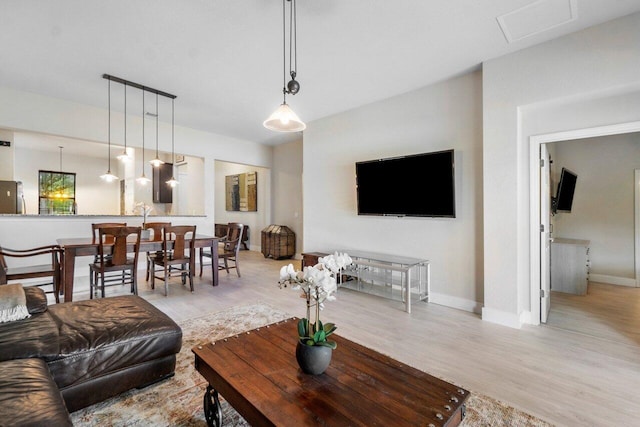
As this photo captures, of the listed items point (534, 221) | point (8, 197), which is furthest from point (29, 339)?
point (8, 197)

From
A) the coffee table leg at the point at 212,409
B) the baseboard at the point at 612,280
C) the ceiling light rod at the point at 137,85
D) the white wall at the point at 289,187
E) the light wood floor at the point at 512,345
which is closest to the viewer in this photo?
the coffee table leg at the point at 212,409

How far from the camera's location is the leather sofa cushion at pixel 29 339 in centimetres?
148

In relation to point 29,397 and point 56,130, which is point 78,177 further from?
point 29,397

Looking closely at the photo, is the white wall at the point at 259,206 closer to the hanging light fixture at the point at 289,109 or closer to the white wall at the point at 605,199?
the hanging light fixture at the point at 289,109

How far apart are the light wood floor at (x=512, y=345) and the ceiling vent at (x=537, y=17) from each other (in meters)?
2.90

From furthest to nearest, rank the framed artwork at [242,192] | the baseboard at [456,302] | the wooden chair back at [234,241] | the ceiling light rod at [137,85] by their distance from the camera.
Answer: the framed artwork at [242,192]
the wooden chair back at [234,241]
the ceiling light rod at [137,85]
the baseboard at [456,302]

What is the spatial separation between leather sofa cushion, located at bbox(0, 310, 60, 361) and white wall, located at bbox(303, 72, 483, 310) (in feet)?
12.2

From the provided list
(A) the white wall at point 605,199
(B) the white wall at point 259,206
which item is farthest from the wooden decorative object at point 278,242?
(A) the white wall at point 605,199

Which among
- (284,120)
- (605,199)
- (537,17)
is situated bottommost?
→ (605,199)

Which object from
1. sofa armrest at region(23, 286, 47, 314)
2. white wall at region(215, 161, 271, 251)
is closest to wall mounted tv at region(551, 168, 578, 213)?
sofa armrest at region(23, 286, 47, 314)

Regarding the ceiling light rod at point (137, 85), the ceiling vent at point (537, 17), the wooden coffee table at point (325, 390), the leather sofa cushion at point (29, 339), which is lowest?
the wooden coffee table at point (325, 390)

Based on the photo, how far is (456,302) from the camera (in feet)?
11.9

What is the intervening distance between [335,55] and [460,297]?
10.7ft

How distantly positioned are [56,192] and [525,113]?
1146 centimetres
